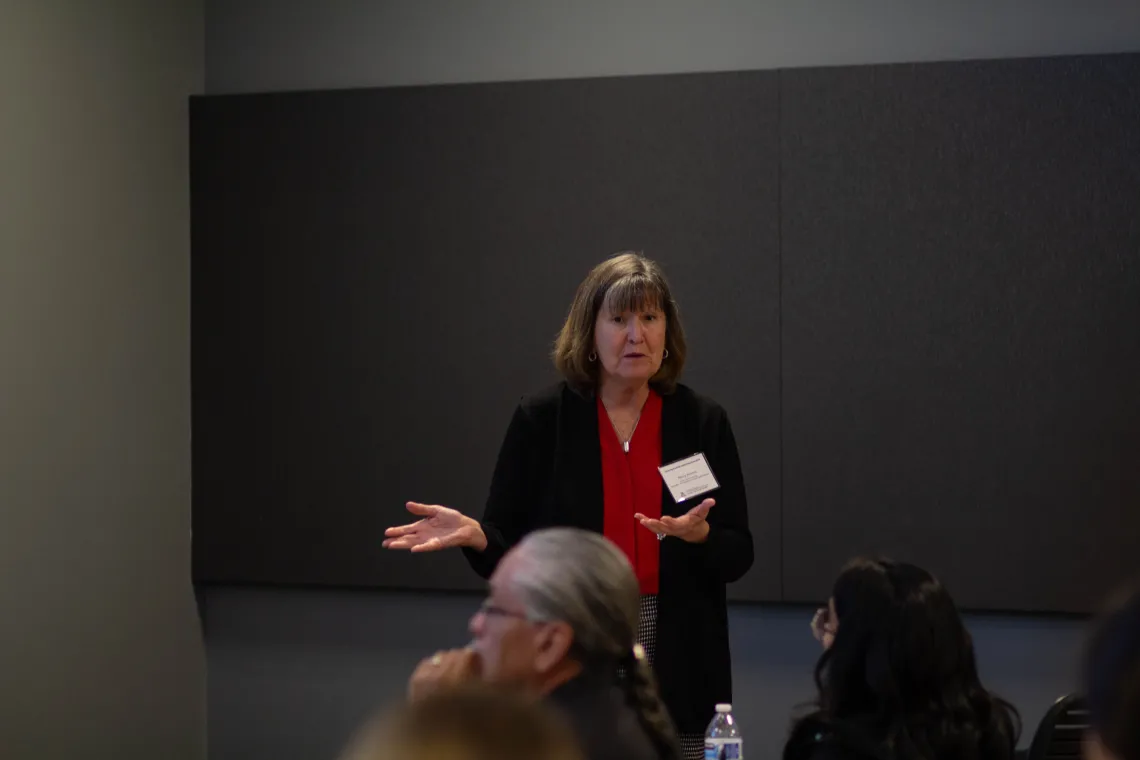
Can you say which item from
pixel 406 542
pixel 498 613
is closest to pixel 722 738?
pixel 406 542

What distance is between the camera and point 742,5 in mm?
3887

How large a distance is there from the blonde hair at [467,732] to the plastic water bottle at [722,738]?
6.01 feet

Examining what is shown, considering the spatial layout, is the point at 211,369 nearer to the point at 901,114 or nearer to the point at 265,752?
the point at 265,752

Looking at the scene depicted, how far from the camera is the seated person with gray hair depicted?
170 centimetres

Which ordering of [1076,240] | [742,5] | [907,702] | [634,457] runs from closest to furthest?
[907,702] → [634,457] → [1076,240] → [742,5]

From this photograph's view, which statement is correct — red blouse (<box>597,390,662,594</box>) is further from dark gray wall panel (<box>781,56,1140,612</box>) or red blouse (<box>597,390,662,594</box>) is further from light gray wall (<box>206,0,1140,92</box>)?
light gray wall (<box>206,0,1140,92</box>)

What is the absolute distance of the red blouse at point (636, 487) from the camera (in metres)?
2.64

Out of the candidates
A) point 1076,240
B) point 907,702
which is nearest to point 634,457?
point 907,702

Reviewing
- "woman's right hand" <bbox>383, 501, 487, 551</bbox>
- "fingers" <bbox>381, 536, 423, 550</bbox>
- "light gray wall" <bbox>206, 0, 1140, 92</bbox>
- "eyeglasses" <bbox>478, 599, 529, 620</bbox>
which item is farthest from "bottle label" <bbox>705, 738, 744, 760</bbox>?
"light gray wall" <bbox>206, 0, 1140, 92</bbox>

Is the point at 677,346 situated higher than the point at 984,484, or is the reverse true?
the point at 677,346

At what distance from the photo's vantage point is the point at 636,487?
2.69 meters

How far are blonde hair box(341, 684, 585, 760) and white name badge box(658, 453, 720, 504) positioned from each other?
1.79m

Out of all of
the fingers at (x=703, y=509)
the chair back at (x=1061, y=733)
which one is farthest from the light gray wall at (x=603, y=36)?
the chair back at (x=1061, y=733)

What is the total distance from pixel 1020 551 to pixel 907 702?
2.04 meters
